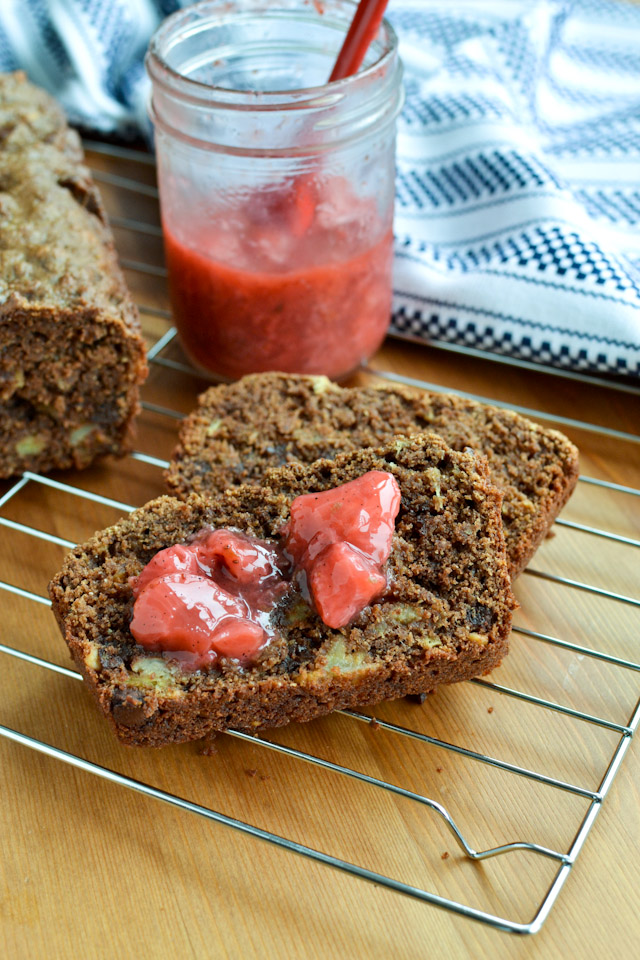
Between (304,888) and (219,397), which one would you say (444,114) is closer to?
(219,397)

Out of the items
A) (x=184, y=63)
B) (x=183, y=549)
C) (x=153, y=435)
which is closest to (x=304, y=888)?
(x=183, y=549)

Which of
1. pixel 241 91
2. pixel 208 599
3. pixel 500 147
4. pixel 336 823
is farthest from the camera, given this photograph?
pixel 500 147

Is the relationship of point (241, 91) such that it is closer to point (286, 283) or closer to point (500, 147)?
point (286, 283)

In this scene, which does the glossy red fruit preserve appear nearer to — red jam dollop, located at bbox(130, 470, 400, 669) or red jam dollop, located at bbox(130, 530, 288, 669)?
red jam dollop, located at bbox(130, 470, 400, 669)

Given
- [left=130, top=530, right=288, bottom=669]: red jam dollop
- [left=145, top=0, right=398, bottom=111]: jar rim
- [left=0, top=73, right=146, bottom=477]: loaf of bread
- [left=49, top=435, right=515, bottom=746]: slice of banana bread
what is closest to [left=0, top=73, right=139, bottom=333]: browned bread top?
[left=0, top=73, right=146, bottom=477]: loaf of bread

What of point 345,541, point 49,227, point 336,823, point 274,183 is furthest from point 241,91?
point 336,823

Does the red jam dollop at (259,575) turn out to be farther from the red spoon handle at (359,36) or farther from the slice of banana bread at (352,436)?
the red spoon handle at (359,36)

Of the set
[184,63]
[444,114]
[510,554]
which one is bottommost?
[510,554]
